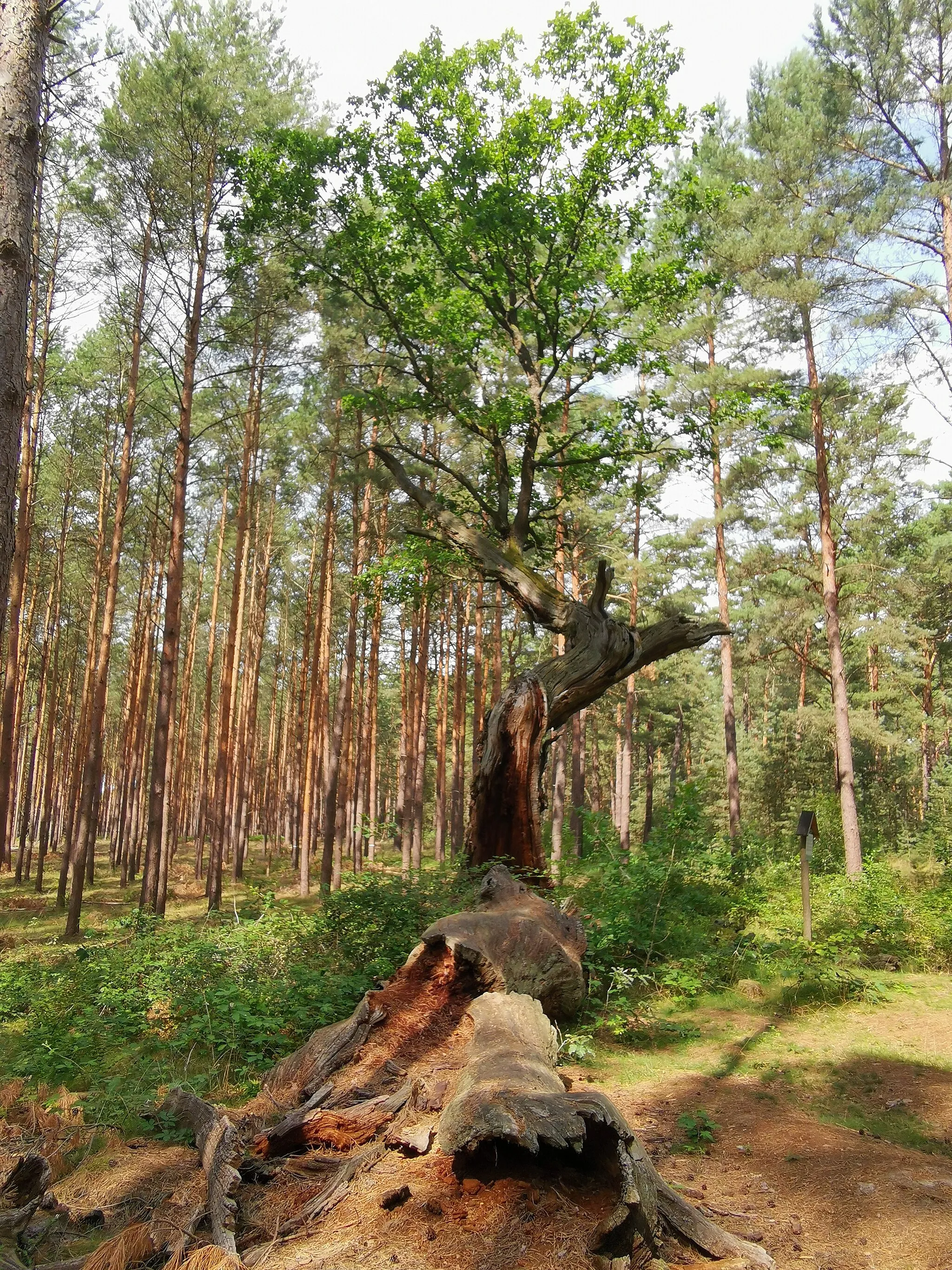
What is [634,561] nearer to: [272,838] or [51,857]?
[272,838]

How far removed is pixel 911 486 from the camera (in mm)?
24953

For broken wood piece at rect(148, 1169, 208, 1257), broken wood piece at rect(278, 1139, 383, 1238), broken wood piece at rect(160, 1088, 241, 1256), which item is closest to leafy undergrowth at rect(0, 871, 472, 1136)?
broken wood piece at rect(160, 1088, 241, 1256)

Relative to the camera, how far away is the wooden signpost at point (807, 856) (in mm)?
9344

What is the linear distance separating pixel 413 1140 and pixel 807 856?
7183mm

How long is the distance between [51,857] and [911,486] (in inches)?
1347

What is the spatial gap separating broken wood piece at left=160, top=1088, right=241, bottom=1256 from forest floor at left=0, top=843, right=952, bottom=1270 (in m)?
0.22

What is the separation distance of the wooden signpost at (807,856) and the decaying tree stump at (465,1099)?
11.1 ft

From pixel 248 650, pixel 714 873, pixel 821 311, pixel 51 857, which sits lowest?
pixel 51 857

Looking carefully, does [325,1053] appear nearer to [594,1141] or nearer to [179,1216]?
[179,1216]

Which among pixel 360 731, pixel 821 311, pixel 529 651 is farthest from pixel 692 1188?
pixel 529 651

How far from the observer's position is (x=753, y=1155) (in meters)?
4.77

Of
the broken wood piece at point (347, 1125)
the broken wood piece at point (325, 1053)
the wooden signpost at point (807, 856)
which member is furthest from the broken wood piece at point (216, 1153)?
the wooden signpost at point (807, 856)

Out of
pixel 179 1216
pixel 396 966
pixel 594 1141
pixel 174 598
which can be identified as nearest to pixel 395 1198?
pixel 594 1141

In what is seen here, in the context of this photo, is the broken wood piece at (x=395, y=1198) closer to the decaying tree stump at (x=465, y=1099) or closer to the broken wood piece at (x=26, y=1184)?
the decaying tree stump at (x=465, y=1099)
